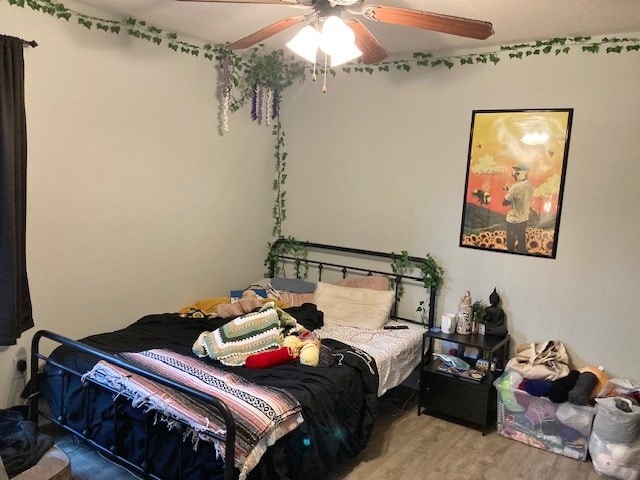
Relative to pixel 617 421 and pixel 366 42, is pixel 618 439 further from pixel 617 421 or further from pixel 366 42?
pixel 366 42

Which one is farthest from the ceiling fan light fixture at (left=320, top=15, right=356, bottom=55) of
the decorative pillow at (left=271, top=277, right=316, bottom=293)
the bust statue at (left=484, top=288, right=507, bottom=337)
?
the decorative pillow at (left=271, top=277, right=316, bottom=293)

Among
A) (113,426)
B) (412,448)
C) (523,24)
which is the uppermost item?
(523,24)

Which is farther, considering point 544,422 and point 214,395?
point 544,422

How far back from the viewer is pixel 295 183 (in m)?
4.34

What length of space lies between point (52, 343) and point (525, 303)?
2.94 meters

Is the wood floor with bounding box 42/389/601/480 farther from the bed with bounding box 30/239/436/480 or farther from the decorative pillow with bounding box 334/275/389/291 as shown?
the decorative pillow with bounding box 334/275/389/291

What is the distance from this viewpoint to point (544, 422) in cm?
307

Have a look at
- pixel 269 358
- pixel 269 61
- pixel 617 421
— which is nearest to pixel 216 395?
pixel 269 358

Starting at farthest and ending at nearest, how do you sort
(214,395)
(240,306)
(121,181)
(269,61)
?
(269,61) → (240,306) → (121,181) → (214,395)

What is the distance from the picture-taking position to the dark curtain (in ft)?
8.46

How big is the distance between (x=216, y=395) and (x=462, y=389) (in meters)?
1.73

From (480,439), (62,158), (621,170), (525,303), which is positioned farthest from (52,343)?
(621,170)

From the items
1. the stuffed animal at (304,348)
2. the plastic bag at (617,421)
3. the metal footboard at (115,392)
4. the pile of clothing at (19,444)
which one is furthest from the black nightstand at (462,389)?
the pile of clothing at (19,444)

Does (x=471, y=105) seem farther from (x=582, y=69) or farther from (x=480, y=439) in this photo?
(x=480, y=439)
